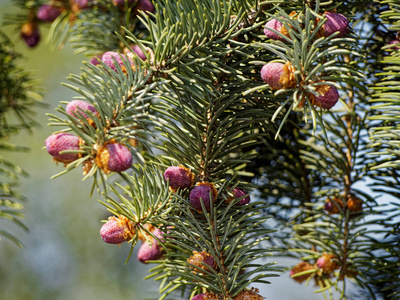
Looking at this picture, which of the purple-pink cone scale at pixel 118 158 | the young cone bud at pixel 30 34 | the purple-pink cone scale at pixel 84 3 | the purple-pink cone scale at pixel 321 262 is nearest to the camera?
the purple-pink cone scale at pixel 118 158

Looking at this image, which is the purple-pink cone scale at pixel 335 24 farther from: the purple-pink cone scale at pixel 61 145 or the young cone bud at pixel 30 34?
the young cone bud at pixel 30 34

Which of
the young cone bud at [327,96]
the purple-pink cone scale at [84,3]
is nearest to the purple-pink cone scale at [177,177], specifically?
the young cone bud at [327,96]

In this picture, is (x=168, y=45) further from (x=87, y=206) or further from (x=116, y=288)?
(x=87, y=206)

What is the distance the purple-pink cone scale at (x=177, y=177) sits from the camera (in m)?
0.37

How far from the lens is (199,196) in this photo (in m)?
0.36

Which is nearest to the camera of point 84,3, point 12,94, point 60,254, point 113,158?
point 113,158

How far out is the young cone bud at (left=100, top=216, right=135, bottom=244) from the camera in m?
0.34

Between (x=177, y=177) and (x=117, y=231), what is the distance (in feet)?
0.21

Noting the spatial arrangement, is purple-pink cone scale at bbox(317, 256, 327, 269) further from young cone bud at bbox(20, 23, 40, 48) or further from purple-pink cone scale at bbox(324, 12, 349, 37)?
young cone bud at bbox(20, 23, 40, 48)

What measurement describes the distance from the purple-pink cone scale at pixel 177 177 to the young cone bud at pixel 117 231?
5 cm

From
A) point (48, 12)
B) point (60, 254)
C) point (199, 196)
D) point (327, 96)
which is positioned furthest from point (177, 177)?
point (60, 254)

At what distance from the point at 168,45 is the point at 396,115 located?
0.65 ft

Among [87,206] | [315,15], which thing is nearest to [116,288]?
[87,206]

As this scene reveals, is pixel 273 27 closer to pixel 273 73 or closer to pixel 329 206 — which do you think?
pixel 273 73
